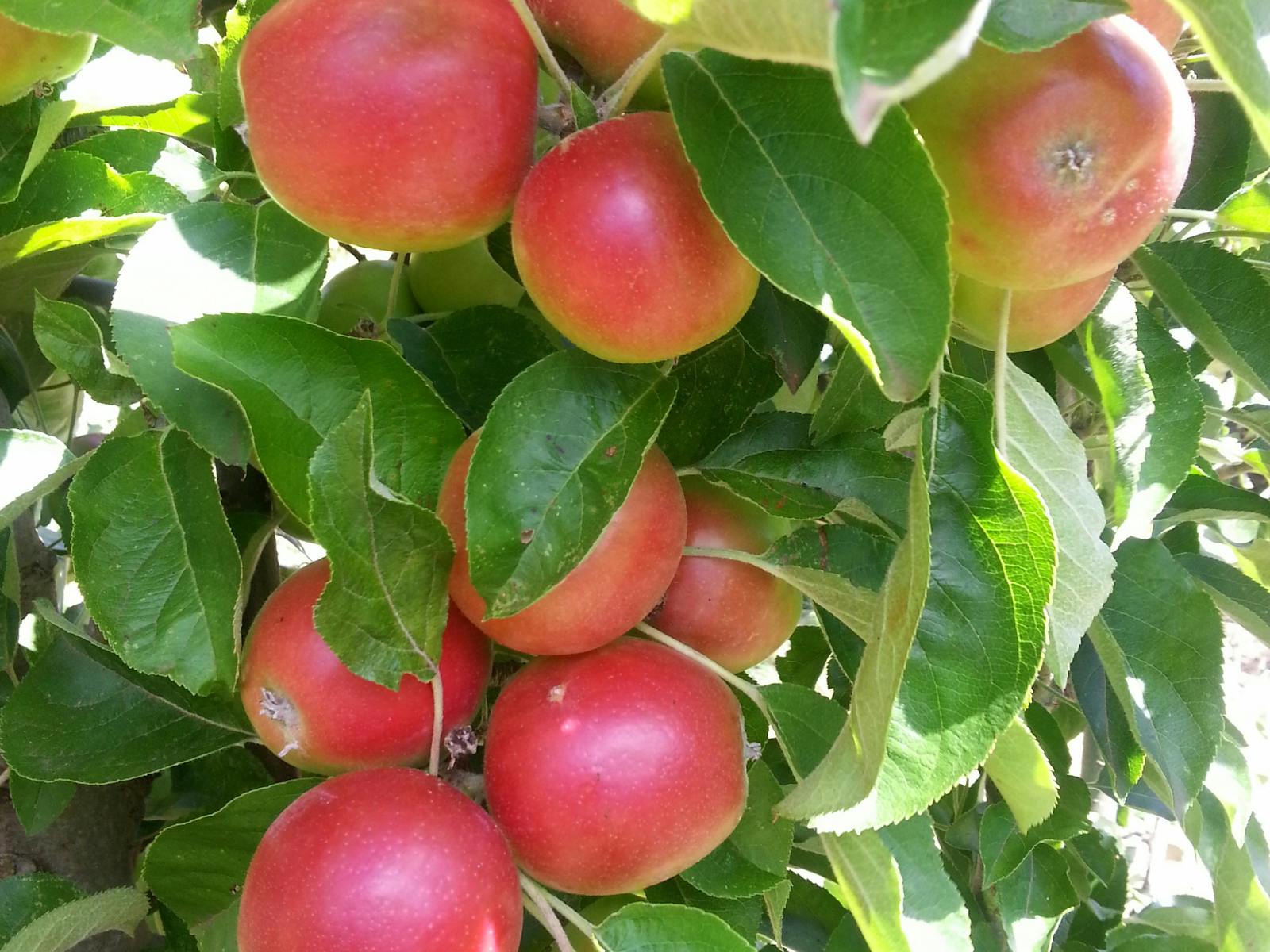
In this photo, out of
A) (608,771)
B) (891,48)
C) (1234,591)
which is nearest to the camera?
(891,48)

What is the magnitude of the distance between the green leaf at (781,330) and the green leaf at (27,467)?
39cm

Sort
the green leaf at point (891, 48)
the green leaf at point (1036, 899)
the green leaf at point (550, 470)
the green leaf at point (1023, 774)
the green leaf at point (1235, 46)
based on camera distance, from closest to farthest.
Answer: the green leaf at point (891, 48), the green leaf at point (1235, 46), the green leaf at point (550, 470), the green leaf at point (1023, 774), the green leaf at point (1036, 899)

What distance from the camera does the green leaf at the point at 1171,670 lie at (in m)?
0.66

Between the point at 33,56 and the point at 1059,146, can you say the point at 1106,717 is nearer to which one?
the point at 1059,146

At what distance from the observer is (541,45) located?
1.44ft

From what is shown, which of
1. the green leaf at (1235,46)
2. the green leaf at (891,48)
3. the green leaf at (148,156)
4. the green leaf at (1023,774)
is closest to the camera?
the green leaf at (891,48)

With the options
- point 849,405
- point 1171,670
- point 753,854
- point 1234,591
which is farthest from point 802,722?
point 1234,591

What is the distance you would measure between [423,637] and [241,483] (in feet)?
0.93

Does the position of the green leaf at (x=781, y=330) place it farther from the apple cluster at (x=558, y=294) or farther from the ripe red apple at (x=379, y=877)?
the ripe red apple at (x=379, y=877)

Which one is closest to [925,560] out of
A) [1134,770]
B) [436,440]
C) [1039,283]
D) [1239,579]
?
[1039,283]

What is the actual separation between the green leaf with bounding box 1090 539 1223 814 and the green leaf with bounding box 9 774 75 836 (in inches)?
28.1

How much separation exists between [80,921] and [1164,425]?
2.28ft

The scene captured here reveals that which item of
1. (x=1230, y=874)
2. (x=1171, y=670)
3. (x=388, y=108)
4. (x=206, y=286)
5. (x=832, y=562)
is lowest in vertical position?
(x=1230, y=874)

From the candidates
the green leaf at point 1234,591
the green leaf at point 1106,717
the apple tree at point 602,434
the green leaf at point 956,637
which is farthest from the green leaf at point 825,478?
the green leaf at point 1234,591
